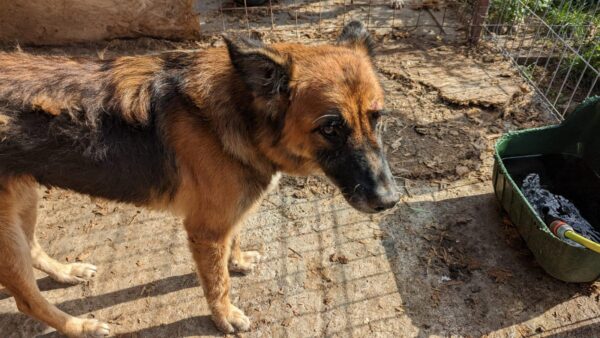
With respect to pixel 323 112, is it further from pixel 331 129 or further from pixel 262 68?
pixel 262 68

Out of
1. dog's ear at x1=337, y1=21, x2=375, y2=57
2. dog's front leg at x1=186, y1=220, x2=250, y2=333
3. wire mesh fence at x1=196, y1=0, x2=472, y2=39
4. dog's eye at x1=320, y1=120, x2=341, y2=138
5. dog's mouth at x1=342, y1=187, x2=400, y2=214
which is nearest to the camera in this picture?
dog's eye at x1=320, y1=120, x2=341, y2=138

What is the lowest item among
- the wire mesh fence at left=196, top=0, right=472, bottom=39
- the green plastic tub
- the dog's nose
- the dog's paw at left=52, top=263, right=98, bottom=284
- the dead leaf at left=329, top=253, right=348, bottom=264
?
the dead leaf at left=329, top=253, right=348, bottom=264

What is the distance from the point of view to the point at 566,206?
3617mm

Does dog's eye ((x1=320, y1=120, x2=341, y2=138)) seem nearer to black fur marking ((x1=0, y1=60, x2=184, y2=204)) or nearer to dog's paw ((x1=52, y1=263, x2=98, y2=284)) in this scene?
black fur marking ((x1=0, y1=60, x2=184, y2=204))

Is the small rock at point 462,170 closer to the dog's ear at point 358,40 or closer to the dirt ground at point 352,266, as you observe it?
the dirt ground at point 352,266

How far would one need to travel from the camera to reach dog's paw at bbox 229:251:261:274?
345 cm

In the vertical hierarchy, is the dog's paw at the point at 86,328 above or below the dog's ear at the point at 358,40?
below

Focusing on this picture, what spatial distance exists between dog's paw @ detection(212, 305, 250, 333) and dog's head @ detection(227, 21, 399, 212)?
1305 millimetres

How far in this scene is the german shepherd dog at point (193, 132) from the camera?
2322 mm

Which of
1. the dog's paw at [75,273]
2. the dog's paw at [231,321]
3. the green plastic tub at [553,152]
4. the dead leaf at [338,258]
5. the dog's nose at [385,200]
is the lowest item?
the dead leaf at [338,258]

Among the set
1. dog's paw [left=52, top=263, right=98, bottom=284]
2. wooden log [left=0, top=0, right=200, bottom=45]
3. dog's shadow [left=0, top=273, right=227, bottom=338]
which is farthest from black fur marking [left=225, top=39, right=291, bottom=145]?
wooden log [left=0, top=0, right=200, bottom=45]

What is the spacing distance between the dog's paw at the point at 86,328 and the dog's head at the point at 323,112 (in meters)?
1.91

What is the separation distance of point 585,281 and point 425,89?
3.01 m

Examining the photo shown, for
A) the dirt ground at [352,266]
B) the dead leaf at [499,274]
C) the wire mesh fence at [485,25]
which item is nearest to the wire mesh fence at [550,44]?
the wire mesh fence at [485,25]
